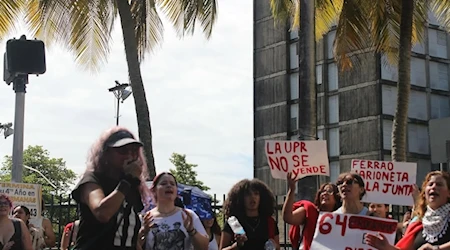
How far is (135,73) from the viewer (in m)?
15.0

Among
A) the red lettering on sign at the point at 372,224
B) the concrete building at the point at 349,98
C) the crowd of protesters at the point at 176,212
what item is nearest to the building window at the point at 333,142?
the concrete building at the point at 349,98

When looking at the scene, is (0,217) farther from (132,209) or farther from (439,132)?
(439,132)

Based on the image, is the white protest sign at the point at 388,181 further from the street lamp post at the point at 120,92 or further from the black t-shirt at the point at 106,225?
the street lamp post at the point at 120,92

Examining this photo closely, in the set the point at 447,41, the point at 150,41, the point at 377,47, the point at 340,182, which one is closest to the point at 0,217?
the point at 340,182

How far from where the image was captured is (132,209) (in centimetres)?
434

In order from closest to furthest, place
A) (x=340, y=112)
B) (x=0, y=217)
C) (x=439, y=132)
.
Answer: (x=0, y=217) → (x=439, y=132) → (x=340, y=112)

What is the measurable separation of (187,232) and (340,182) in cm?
141

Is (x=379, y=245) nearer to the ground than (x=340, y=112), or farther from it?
nearer to the ground

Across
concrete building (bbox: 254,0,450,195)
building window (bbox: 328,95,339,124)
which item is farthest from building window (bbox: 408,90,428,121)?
building window (bbox: 328,95,339,124)

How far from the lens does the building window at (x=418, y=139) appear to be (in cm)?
4519

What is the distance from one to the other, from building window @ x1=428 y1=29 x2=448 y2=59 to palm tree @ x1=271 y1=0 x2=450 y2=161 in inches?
1172

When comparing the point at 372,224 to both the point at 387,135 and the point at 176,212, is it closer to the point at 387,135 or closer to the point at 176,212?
the point at 176,212

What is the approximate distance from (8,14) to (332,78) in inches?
1328

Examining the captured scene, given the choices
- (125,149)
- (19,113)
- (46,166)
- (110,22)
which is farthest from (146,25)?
(46,166)
